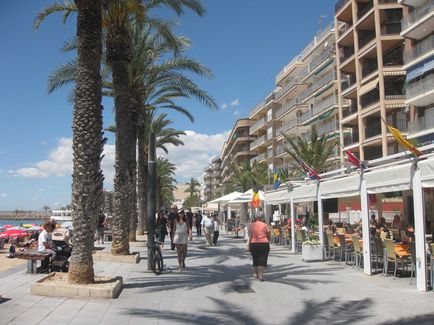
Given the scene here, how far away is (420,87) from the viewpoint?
1409 inches

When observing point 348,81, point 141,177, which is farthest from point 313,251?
point 348,81

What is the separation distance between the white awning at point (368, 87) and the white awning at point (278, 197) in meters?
23.3

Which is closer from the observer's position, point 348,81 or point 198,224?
point 198,224

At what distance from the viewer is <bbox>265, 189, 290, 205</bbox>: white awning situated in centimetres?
2078

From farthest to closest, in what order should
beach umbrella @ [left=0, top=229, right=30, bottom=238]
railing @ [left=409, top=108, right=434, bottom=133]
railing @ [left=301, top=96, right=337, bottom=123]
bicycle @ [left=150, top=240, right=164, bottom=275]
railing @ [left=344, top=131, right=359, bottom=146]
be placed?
railing @ [left=301, top=96, right=337, bottom=123] < railing @ [left=344, top=131, right=359, bottom=146] < railing @ [left=409, top=108, right=434, bottom=133] < beach umbrella @ [left=0, top=229, right=30, bottom=238] < bicycle @ [left=150, top=240, right=164, bottom=275]

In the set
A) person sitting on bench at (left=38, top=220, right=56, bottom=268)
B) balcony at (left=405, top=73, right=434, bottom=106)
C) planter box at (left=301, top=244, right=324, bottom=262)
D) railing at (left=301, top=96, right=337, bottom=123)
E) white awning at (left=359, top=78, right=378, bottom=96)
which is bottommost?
planter box at (left=301, top=244, right=324, bottom=262)

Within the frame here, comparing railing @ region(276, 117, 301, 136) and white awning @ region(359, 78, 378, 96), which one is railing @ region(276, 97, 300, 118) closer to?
railing @ region(276, 117, 301, 136)

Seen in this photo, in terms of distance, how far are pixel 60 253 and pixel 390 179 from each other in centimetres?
855

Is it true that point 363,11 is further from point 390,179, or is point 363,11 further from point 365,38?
point 390,179

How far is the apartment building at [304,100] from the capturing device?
180 ft

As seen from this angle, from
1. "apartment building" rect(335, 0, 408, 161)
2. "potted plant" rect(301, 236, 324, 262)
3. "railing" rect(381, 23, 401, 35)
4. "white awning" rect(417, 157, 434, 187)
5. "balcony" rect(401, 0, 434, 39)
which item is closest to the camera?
"white awning" rect(417, 157, 434, 187)

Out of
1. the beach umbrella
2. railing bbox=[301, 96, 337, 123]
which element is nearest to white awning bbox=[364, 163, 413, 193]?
the beach umbrella

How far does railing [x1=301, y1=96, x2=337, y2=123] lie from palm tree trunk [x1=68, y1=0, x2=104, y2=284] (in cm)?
4571

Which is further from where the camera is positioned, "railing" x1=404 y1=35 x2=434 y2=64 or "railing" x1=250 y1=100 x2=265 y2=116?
"railing" x1=250 y1=100 x2=265 y2=116
